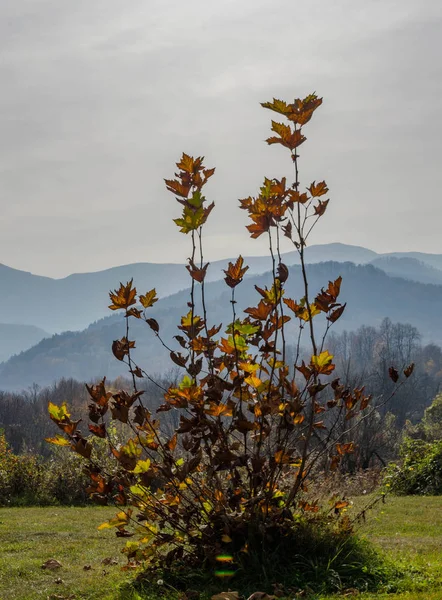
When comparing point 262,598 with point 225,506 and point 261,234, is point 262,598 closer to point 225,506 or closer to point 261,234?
point 225,506

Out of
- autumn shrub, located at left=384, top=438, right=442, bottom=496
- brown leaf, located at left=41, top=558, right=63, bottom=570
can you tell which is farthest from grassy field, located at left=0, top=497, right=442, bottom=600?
autumn shrub, located at left=384, top=438, right=442, bottom=496

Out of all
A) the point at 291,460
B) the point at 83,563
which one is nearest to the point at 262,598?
the point at 291,460

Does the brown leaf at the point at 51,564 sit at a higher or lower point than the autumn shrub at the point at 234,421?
lower

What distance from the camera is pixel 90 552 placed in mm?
5648

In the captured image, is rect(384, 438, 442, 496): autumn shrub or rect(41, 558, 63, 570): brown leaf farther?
rect(384, 438, 442, 496): autumn shrub

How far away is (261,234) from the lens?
13.1 ft

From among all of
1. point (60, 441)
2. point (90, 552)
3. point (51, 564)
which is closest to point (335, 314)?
point (60, 441)

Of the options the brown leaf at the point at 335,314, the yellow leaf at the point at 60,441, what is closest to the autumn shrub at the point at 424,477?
the brown leaf at the point at 335,314

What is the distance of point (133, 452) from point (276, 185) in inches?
75.4

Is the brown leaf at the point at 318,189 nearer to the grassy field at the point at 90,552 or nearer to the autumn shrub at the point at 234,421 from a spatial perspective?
the autumn shrub at the point at 234,421

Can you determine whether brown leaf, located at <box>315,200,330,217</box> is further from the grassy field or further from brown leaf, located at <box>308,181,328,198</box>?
the grassy field

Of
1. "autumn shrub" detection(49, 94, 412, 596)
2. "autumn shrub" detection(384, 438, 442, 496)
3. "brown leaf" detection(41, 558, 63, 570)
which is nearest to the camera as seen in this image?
"autumn shrub" detection(49, 94, 412, 596)

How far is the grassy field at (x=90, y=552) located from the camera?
158 inches

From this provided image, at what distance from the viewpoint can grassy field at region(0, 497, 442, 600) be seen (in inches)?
158
